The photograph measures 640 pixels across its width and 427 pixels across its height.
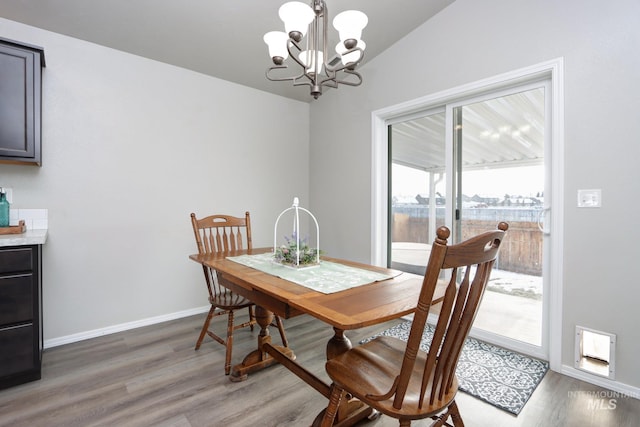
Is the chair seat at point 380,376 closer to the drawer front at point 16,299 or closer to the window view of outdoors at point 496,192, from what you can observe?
the window view of outdoors at point 496,192

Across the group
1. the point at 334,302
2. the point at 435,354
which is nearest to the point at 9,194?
the point at 334,302

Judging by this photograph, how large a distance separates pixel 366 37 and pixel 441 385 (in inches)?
113

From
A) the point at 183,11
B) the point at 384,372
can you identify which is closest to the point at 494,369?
the point at 384,372

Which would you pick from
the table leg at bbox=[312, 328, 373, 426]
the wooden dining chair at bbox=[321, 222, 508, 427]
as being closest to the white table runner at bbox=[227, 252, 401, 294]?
the table leg at bbox=[312, 328, 373, 426]

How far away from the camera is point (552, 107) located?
210 cm

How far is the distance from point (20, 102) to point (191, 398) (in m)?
2.22

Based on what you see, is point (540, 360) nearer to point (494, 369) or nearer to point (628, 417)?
point (494, 369)

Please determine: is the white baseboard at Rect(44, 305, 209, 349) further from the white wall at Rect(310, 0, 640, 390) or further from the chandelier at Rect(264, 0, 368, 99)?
the white wall at Rect(310, 0, 640, 390)

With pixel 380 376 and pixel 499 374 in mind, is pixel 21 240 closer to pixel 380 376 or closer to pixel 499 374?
pixel 380 376

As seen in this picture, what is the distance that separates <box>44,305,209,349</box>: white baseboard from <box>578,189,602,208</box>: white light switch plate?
3.32m

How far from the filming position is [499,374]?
2.04m

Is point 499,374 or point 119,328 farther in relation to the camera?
point 119,328

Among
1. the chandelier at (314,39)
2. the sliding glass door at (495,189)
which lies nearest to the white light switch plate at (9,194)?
the chandelier at (314,39)

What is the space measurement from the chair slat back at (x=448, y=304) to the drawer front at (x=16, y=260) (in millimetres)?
2243
